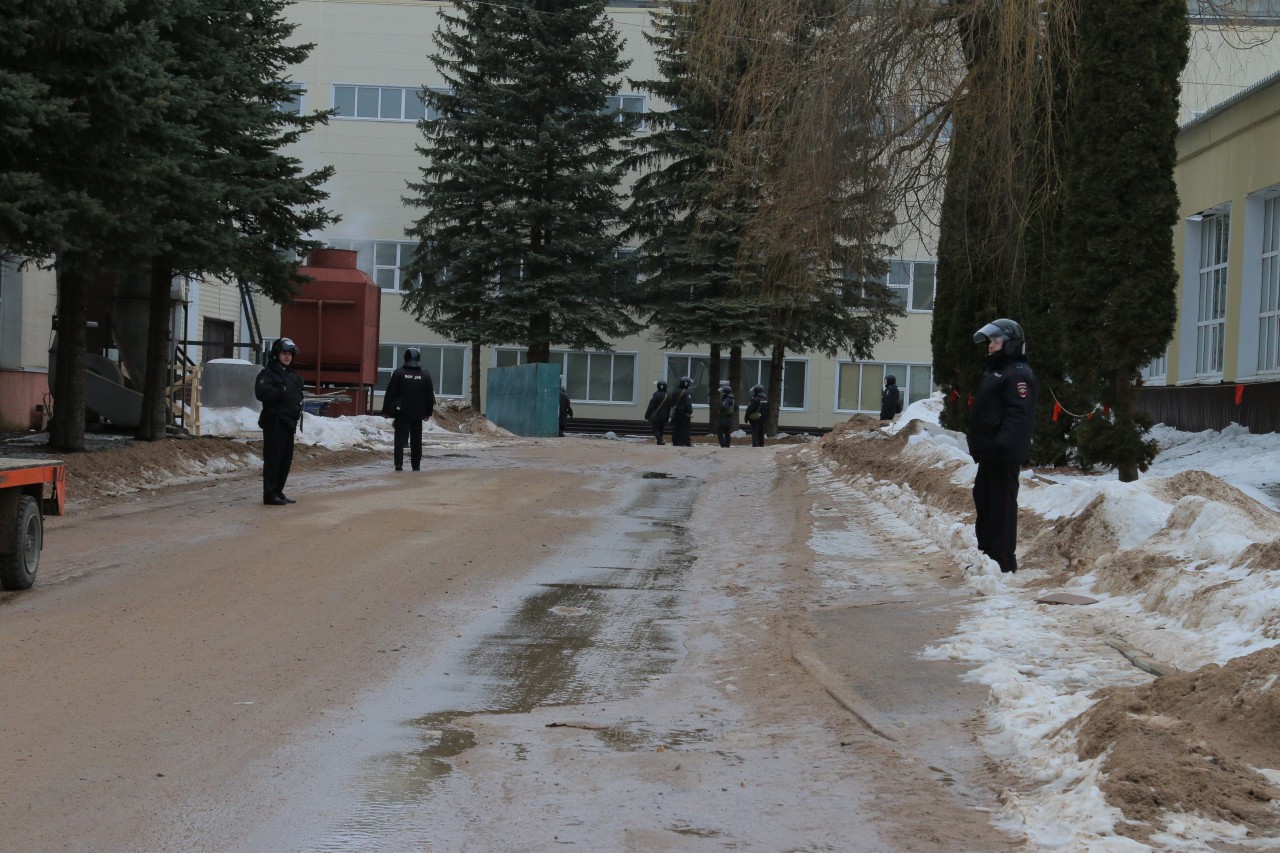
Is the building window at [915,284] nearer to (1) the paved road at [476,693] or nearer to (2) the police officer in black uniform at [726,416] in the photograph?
(2) the police officer in black uniform at [726,416]

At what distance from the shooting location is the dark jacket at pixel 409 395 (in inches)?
762

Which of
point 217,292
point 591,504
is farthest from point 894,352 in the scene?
point 591,504

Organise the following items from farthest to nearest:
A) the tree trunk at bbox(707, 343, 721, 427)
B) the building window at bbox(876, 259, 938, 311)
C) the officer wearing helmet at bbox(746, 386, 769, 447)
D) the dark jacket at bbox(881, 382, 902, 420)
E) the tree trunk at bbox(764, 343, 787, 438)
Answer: the building window at bbox(876, 259, 938, 311)
the tree trunk at bbox(764, 343, 787, 438)
the tree trunk at bbox(707, 343, 721, 427)
the dark jacket at bbox(881, 382, 902, 420)
the officer wearing helmet at bbox(746, 386, 769, 447)

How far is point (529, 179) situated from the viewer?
41.6 m

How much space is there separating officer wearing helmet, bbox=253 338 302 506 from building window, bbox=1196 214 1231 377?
14.0m

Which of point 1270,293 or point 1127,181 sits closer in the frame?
point 1127,181

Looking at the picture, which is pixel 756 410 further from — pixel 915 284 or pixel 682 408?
pixel 915 284

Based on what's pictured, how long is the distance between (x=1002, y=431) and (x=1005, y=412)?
5.3 inches

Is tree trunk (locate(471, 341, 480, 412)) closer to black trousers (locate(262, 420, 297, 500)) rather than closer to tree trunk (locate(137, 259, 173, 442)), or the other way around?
tree trunk (locate(137, 259, 173, 442))

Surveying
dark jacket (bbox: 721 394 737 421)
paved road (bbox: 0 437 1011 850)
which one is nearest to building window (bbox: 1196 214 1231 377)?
paved road (bbox: 0 437 1011 850)

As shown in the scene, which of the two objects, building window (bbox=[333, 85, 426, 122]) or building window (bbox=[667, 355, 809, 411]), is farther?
building window (bbox=[333, 85, 426, 122])

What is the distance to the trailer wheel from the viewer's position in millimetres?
8914

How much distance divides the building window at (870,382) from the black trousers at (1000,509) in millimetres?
41925

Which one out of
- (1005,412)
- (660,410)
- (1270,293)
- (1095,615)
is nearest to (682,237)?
(660,410)
